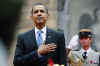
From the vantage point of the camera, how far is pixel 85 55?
14.8ft

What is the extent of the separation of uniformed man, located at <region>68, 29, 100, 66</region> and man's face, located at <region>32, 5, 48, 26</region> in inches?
27.3

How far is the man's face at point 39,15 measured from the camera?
3.91 metres

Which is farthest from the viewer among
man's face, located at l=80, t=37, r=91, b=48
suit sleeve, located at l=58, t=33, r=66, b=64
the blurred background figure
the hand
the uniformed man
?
the blurred background figure

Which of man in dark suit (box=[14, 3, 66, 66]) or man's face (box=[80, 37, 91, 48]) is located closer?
man in dark suit (box=[14, 3, 66, 66])

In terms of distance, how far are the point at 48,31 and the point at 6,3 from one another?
444cm

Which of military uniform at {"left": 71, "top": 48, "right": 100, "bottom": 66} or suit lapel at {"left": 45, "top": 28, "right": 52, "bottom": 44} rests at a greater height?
suit lapel at {"left": 45, "top": 28, "right": 52, "bottom": 44}

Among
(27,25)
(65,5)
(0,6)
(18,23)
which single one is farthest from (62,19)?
(0,6)

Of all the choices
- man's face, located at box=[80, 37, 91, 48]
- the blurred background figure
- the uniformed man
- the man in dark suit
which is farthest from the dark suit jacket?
the blurred background figure

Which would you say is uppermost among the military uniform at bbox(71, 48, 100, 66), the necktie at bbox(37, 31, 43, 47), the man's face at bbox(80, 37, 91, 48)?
the necktie at bbox(37, 31, 43, 47)

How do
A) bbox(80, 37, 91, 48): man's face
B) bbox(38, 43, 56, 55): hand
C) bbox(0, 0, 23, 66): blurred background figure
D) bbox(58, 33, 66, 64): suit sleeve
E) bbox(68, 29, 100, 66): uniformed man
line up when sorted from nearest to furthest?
bbox(38, 43, 56, 55): hand
bbox(58, 33, 66, 64): suit sleeve
bbox(68, 29, 100, 66): uniformed man
bbox(80, 37, 91, 48): man's face
bbox(0, 0, 23, 66): blurred background figure

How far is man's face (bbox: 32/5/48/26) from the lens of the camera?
154 inches

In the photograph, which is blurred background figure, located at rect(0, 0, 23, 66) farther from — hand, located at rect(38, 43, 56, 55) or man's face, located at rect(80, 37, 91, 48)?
hand, located at rect(38, 43, 56, 55)

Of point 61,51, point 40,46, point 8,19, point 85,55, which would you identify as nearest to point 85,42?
point 85,55

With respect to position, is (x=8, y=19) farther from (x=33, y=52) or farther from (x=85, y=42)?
(x=33, y=52)
